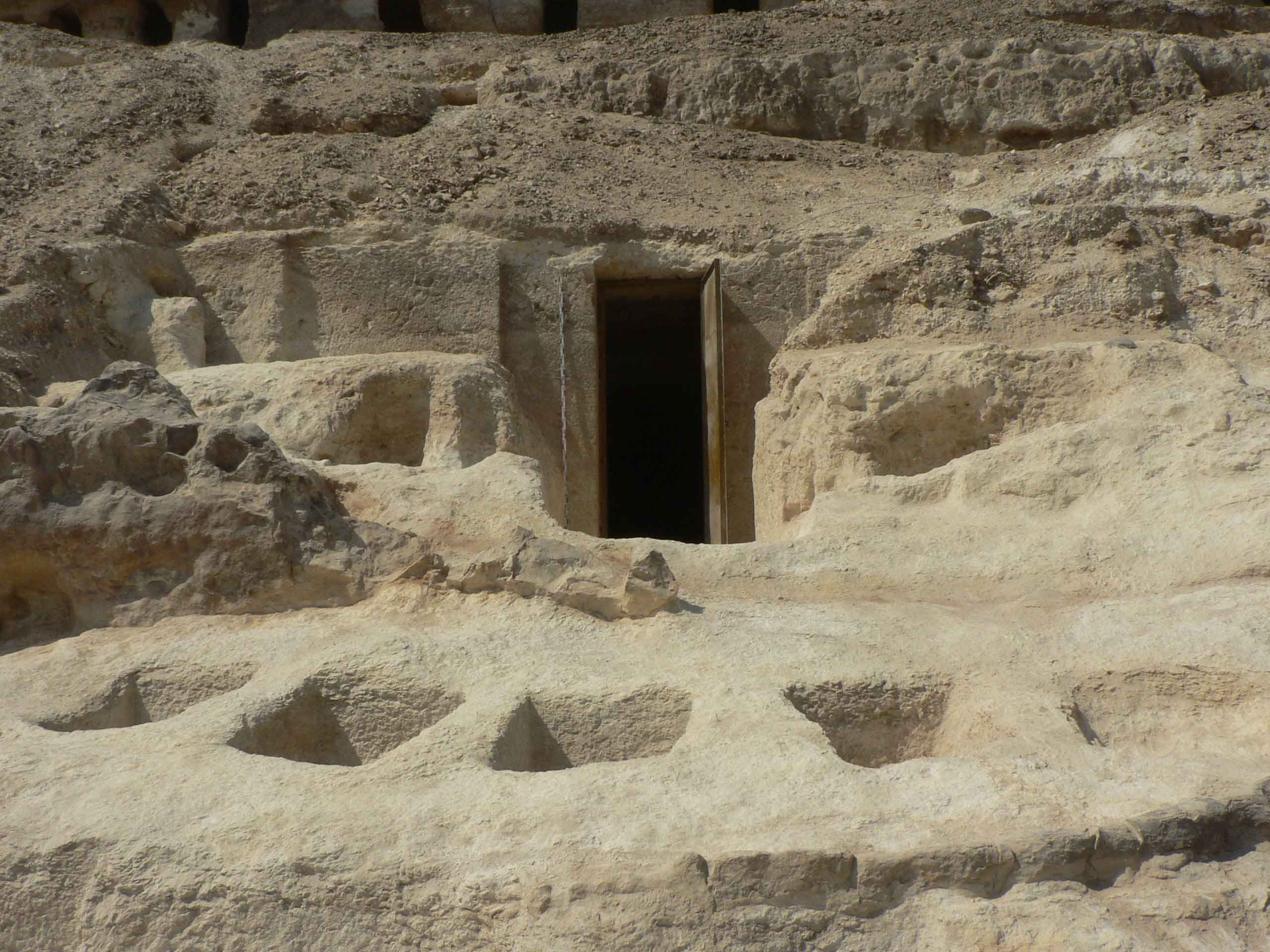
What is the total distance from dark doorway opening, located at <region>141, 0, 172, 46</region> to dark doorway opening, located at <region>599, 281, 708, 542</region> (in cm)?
513

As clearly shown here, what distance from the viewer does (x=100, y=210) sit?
6777 mm

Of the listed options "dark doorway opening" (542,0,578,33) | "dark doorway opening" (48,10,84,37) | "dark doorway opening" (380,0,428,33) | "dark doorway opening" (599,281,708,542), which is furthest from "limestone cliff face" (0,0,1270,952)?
"dark doorway opening" (48,10,84,37)

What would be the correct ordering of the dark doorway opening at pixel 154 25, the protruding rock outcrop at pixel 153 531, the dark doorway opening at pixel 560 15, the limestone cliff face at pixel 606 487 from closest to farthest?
the limestone cliff face at pixel 606 487, the protruding rock outcrop at pixel 153 531, the dark doorway opening at pixel 154 25, the dark doorway opening at pixel 560 15

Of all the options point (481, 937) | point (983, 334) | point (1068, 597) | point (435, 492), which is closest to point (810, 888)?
point (481, 937)

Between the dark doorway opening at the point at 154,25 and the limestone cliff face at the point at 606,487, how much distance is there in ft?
6.85

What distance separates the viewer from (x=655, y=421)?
37.2 feet

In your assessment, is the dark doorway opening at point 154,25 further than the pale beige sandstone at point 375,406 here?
→ Yes

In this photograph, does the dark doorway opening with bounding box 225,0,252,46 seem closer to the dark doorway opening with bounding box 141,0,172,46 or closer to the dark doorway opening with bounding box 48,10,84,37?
the dark doorway opening with bounding box 141,0,172,46

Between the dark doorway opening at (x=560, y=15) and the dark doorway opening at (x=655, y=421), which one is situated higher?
the dark doorway opening at (x=560, y=15)

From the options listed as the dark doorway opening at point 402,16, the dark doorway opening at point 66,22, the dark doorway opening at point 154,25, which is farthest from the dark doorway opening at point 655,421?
the dark doorway opening at point 66,22

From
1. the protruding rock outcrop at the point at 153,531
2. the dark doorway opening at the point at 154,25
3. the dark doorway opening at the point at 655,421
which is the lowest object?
the dark doorway opening at the point at 655,421

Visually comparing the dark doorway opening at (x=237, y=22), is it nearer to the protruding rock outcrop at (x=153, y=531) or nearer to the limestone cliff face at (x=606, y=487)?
the limestone cliff face at (x=606, y=487)

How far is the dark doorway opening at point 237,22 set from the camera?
10.9 m

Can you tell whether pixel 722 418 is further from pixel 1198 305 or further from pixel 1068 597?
pixel 1068 597
